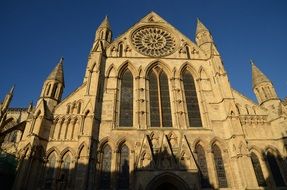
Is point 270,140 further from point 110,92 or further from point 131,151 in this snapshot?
point 110,92

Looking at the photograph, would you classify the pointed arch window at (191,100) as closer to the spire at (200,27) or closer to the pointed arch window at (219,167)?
the pointed arch window at (219,167)

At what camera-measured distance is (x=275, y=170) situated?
1716cm

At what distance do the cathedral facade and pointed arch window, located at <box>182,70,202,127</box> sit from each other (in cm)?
8

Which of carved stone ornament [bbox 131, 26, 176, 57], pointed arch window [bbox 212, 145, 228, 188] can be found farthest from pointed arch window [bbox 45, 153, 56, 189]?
carved stone ornament [bbox 131, 26, 176, 57]

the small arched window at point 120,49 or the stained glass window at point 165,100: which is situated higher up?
the small arched window at point 120,49

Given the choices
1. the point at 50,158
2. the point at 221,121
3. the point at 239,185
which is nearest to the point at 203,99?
the point at 221,121

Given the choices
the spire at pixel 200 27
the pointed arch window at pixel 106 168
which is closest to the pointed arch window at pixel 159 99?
the pointed arch window at pixel 106 168

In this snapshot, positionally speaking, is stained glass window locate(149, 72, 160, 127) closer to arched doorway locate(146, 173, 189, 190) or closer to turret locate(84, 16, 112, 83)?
arched doorway locate(146, 173, 189, 190)

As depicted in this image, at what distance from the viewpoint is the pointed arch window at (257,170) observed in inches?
653

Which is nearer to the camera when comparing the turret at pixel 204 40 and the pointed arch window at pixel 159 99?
the pointed arch window at pixel 159 99

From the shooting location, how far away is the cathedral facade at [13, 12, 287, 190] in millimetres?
15523

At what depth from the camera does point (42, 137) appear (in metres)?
16.6

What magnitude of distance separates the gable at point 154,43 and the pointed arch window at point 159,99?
2.21m

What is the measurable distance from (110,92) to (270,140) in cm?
1345
